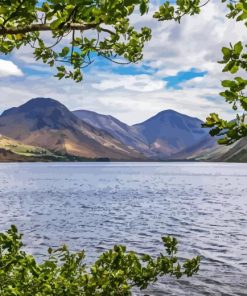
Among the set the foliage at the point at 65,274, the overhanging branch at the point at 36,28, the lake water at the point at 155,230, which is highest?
the overhanging branch at the point at 36,28

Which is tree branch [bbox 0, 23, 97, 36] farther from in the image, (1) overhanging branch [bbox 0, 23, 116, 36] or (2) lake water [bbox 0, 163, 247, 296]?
(2) lake water [bbox 0, 163, 247, 296]

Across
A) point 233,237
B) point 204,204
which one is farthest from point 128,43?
point 204,204

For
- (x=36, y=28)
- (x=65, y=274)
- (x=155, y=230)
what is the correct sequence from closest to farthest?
1. (x=36, y=28)
2. (x=65, y=274)
3. (x=155, y=230)

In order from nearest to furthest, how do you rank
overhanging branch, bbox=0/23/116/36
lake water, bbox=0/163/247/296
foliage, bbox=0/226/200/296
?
overhanging branch, bbox=0/23/116/36, foliage, bbox=0/226/200/296, lake water, bbox=0/163/247/296

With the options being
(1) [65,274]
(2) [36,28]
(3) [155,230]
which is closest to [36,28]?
(2) [36,28]

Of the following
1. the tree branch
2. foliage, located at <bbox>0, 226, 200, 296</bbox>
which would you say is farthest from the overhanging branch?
foliage, located at <bbox>0, 226, 200, 296</bbox>

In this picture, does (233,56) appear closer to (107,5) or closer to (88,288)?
(107,5)

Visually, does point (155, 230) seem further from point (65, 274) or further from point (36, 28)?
point (36, 28)

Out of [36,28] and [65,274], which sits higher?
[36,28]

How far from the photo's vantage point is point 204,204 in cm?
9031

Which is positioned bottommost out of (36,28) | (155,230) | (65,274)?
(155,230)

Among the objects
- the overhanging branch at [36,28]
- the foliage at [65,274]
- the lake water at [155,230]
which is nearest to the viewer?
the overhanging branch at [36,28]

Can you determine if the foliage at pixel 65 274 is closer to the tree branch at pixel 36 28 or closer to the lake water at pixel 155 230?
the tree branch at pixel 36 28

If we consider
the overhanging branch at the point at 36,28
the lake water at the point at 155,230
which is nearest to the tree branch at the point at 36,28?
the overhanging branch at the point at 36,28
